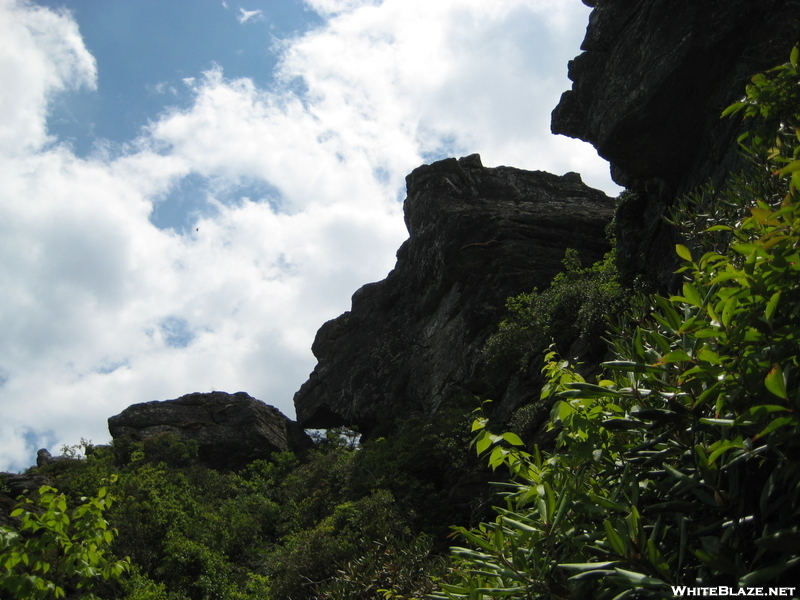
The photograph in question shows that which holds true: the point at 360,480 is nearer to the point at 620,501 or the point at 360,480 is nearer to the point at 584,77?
the point at 584,77

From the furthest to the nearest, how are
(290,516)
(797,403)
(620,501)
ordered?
(290,516)
(620,501)
(797,403)

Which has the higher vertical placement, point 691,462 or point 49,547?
point 691,462

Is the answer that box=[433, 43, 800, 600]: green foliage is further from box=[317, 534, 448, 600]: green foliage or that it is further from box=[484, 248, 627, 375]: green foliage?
box=[484, 248, 627, 375]: green foliage

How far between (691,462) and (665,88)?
49.0 ft

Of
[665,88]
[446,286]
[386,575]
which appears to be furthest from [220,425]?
[665,88]

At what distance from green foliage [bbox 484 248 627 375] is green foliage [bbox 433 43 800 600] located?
45.8 ft

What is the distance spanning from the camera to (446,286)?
2816 cm

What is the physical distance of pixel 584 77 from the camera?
18875 mm

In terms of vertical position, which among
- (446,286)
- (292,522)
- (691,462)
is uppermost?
(446,286)

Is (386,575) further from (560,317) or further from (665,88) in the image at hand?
(665,88)

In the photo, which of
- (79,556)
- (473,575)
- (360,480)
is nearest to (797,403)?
(473,575)

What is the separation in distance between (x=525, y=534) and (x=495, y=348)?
58.4 ft

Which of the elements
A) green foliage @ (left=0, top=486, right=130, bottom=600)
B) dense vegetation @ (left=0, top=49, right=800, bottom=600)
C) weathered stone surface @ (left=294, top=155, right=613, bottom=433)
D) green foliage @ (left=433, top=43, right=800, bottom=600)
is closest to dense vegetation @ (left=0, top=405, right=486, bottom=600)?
Answer: green foliage @ (left=0, top=486, right=130, bottom=600)

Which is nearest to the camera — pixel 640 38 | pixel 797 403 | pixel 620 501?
pixel 797 403
